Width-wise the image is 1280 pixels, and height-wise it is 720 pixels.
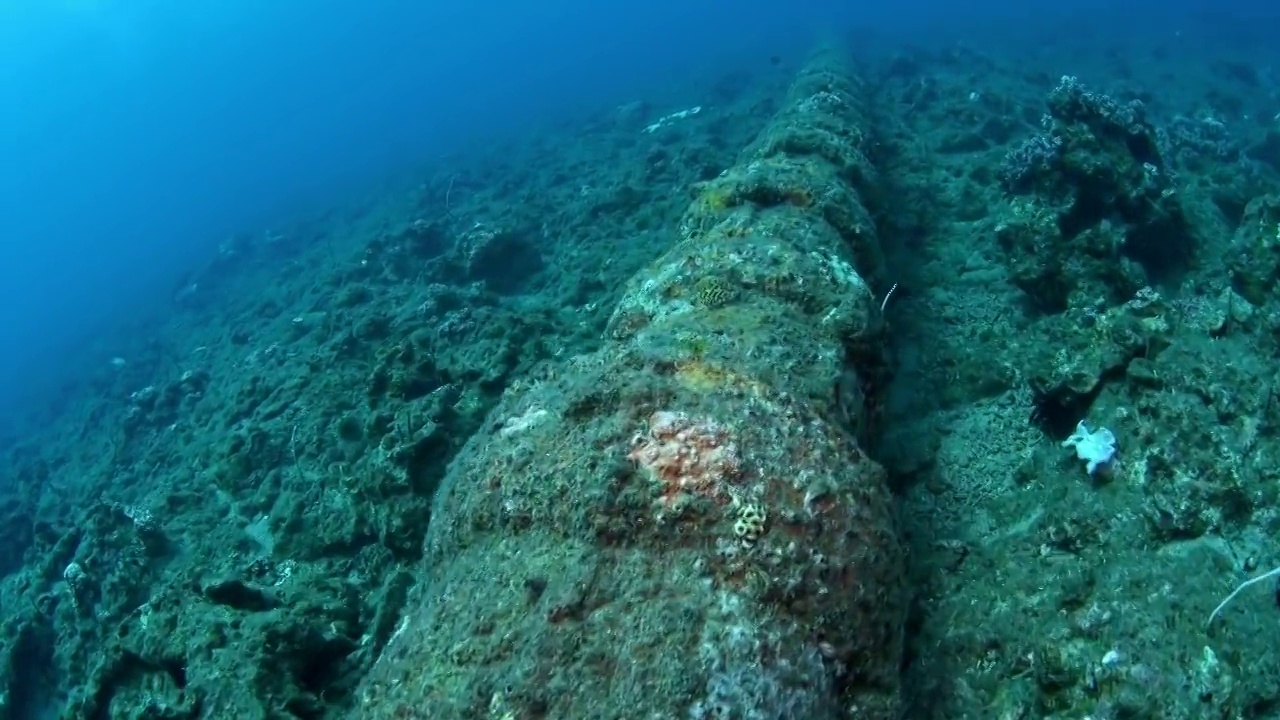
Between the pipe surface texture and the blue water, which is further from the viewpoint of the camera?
the blue water

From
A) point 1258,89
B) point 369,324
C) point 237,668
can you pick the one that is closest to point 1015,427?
point 237,668

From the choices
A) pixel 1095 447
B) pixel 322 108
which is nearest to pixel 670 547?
pixel 1095 447

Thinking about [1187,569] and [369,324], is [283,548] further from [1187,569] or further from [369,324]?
[1187,569]

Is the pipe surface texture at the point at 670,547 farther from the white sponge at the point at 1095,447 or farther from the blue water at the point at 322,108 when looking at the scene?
the blue water at the point at 322,108

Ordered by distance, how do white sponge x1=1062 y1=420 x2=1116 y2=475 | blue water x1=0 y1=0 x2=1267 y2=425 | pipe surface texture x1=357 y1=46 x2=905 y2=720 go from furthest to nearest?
1. blue water x1=0 y1=0 x2=1267 y2=425
2. white sponge x1=1062 y1=420 x2=1116 y2=475
3. pipe surface texture x1=357 y1=46 x2=905 y2=720

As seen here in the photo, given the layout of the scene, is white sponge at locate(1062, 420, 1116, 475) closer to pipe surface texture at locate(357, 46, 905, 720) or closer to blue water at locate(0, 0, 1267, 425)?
pipe surface texture at locate(357, 46, 905, 720)

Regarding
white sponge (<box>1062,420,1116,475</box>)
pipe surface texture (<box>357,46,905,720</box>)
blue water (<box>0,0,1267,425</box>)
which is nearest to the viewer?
Answer: pipe surface texture (<box>357,46,905,720</box>)

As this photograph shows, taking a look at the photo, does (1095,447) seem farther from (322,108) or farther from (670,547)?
(322,108)

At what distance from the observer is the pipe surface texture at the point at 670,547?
314 centimetres

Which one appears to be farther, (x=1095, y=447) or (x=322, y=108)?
(x=322, y=108)

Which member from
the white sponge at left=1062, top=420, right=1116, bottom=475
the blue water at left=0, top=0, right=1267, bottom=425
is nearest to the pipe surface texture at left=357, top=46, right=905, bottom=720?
the white sponge at left=1062, top=420, right=1116, bottom=475

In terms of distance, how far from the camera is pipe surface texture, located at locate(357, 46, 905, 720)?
3143 mm

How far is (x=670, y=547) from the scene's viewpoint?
3.61m

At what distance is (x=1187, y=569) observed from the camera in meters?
4.17
